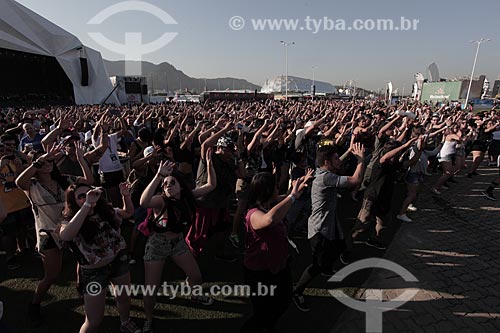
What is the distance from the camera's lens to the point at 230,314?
10.9 feet

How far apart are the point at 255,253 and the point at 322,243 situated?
104 centimetres

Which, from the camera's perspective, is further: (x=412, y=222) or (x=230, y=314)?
(x=412, y=222)

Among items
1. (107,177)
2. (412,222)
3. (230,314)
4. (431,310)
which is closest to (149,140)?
(107,177)

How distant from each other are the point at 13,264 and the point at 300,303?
13.8 feet

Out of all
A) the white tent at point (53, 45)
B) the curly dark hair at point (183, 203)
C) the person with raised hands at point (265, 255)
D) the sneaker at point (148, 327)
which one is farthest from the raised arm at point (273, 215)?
the white tent at point (53, 45)

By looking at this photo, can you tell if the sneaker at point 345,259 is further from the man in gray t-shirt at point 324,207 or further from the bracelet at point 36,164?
the bracelet at point 36,164

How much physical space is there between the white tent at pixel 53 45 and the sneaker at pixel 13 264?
38079 mm

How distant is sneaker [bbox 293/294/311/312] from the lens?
11.0 ft

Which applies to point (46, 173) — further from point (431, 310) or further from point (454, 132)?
point (454, 132)

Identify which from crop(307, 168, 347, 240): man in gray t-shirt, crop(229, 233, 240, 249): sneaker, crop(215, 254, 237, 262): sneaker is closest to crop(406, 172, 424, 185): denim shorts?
crop(307, 168, 347, 240): man in gray t-shirt

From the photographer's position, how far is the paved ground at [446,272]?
3.19m

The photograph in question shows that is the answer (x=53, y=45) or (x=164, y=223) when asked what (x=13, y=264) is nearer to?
(x=164, y=223)

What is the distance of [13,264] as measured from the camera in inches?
164

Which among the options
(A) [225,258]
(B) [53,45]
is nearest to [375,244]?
(A) [225,258]
